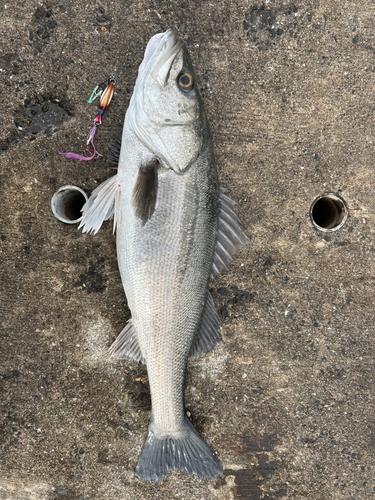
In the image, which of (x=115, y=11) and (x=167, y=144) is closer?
(x=167, y=144)

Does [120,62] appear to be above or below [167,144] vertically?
above

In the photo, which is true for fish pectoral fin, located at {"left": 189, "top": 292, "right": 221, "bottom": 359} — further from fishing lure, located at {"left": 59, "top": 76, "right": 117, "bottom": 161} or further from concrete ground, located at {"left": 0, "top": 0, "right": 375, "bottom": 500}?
fishing lure, located at {"left": 59, "top": 76, "right": 117, "bottom": 161}

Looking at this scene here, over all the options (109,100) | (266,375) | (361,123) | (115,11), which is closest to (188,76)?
(109,100)

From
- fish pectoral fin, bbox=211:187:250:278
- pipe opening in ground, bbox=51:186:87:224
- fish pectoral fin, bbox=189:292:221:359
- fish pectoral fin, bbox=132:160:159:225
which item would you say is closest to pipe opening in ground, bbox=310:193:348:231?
fish pectoral fin, bbox=211:187:250:278

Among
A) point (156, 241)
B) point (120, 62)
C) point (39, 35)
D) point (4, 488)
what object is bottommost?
point (4, 488)

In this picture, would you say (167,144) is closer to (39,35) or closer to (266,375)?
(39,35)

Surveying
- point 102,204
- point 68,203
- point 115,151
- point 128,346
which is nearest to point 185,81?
point 115,151
